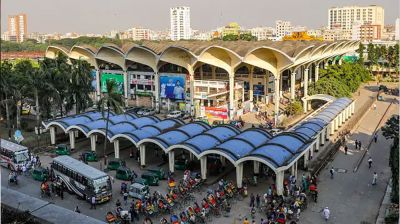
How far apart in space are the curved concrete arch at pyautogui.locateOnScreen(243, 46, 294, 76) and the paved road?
10013mm

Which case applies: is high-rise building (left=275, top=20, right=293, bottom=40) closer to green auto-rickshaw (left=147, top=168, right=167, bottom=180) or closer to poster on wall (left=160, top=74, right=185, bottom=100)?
poster on wall (left=160, top=74, right=185, bottom=100)

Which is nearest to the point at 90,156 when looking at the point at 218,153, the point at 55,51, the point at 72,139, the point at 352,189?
the point at 72,139

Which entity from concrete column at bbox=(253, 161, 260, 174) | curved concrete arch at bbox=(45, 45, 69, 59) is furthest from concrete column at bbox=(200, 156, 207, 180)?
curved concrete arch at bbox=(45, 45, 69, 59)

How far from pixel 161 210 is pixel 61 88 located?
1633cm

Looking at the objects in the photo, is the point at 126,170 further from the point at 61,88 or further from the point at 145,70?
the point at 145,70

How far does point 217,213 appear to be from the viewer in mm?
16781

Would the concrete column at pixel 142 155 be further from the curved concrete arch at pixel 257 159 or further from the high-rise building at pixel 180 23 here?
the high-rise building at pixel 180 23

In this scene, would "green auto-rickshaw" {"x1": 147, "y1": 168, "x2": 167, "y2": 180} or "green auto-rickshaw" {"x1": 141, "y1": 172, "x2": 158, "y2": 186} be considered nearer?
"green auto-rickshaw" {"x1": 141, "y1": 172, "x2": 158, "y2": 186}

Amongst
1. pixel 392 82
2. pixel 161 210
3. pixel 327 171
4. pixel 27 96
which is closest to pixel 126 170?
pixel 161 210

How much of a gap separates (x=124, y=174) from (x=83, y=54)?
2734 centimetres

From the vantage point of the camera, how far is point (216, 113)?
3562 centimetres

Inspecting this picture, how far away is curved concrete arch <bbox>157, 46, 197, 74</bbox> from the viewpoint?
3759 centimetres

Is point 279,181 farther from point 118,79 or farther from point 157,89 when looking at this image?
point 118,79

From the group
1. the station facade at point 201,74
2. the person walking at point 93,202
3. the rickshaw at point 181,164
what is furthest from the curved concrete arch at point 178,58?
the person walking at point 93,202
